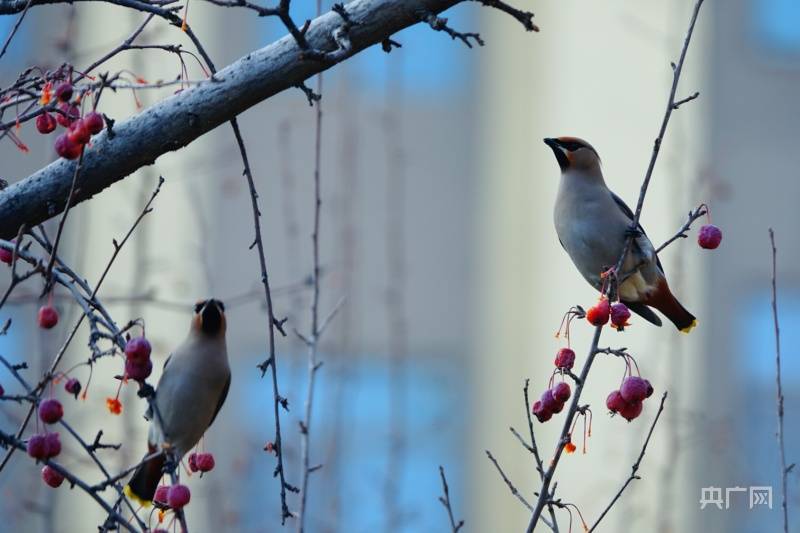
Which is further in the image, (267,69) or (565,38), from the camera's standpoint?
(565,38)

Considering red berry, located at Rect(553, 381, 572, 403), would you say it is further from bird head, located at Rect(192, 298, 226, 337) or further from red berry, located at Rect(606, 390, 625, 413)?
bird head, located at Rect(192, 298, 226, 337)

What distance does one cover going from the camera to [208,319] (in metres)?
3.38

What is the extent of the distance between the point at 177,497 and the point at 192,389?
42.2 inches

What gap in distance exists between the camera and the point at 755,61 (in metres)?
9.70

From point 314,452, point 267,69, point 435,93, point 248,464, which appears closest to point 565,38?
point 435,93

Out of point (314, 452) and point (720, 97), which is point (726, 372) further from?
point (314, 452)

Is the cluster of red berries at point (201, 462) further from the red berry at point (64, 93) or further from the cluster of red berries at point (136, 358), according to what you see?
the red berry at point (64, 93)

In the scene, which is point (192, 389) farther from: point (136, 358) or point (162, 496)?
point (136, 358)

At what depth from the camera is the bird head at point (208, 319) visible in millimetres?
3314

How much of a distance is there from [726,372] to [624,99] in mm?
2176

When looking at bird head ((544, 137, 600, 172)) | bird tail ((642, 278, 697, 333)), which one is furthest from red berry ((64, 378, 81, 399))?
bird head ((544, 137, 600, 172))

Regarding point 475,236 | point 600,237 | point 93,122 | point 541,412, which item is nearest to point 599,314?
point 541,412

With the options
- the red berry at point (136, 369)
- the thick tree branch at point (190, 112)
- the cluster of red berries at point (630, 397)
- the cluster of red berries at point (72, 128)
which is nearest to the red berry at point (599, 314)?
the cluster of red berries at point (630, 397)

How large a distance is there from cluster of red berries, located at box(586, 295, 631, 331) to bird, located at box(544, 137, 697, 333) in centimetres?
68
